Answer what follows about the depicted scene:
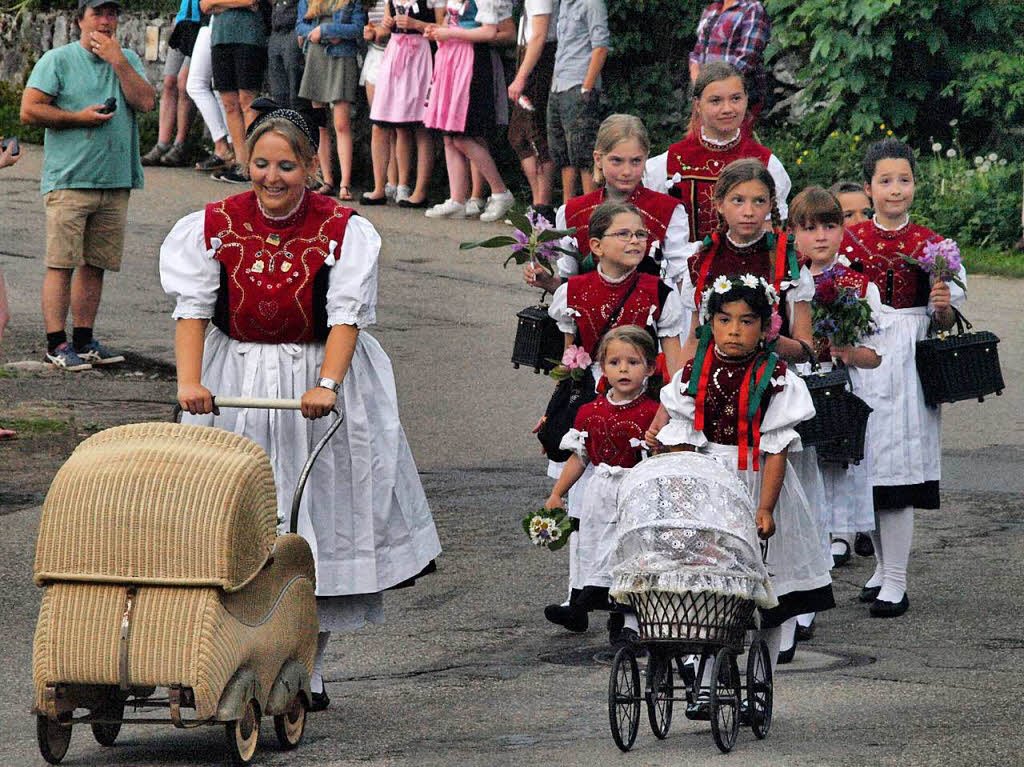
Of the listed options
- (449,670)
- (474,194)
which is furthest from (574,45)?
(449,670)

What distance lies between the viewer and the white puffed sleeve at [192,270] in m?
6.18

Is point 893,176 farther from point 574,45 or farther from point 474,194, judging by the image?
point 474,194

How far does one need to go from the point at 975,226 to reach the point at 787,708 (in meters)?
9.69

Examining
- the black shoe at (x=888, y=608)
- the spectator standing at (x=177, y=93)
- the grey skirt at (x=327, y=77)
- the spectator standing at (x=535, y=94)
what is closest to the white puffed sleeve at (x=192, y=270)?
the black shoe at (x=888, y=608)

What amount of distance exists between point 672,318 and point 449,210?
9.52 meters

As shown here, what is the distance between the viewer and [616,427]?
22.8 ft

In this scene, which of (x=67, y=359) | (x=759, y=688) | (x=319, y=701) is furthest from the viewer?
(x=67, y=359)

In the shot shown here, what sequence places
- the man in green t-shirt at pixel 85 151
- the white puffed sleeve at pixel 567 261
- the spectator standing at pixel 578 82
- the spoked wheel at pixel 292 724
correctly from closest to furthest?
1. the spoked wheel at pixel 292 724
2. the white puffed sleeve at pixel 567 261
3. the man in green t-shirt at pixel 85 151
4. the spectator standing at pixel 578 82

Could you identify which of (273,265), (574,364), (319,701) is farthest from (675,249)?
(319,701)

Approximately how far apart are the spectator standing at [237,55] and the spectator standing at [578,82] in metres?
3.54

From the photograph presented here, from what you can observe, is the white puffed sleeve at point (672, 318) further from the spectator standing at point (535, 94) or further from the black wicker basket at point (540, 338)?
the spectator standing at point (535, 94)

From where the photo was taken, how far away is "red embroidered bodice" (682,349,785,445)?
6.22 meters

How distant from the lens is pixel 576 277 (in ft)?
24.2

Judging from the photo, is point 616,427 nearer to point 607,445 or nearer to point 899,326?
point 607,445
